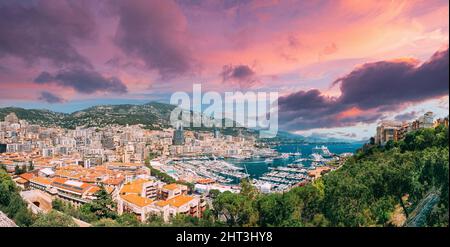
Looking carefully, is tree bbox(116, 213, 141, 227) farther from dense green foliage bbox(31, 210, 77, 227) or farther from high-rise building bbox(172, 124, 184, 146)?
high-rise building bbox(172, 124, 184, 146)

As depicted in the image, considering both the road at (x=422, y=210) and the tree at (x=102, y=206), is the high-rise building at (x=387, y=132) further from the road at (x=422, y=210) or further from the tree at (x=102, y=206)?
the tree at (x=102, y=206)

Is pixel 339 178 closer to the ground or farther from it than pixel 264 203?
farther from it

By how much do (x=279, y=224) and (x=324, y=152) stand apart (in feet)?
5.13

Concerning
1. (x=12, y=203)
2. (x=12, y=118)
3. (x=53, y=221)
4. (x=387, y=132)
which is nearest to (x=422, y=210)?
(x=387, y=132)

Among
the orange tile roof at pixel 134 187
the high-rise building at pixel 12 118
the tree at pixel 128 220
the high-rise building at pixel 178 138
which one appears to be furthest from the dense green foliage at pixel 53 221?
the high-rise building at pixel 178 138

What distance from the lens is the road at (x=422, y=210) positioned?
309 centimetres

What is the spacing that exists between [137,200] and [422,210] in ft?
11.6

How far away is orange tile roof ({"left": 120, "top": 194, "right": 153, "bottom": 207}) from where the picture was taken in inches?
159

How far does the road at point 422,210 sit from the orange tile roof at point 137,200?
10.5ft

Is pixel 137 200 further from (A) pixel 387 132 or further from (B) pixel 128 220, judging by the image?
(A) pixel 387 132

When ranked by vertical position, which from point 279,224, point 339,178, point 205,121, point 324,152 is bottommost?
Answer: point 279,224
